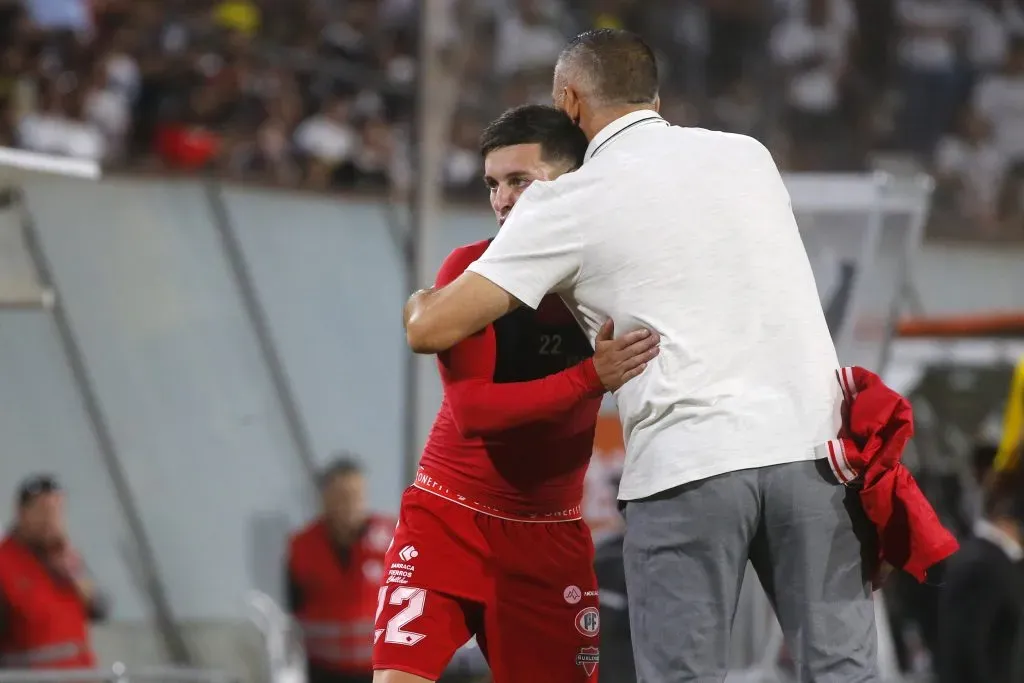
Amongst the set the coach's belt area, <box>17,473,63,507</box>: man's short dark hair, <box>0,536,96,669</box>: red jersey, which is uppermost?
the coach's belt area

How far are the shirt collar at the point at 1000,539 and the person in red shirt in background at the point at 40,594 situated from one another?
4.72 m

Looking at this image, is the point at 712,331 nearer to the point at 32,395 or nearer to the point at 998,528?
the point at 998,528

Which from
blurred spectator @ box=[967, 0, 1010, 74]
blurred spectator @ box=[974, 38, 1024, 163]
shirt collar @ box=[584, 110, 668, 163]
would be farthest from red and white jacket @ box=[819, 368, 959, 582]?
blurred spectator @ box=[967, 0, 1010, 74]

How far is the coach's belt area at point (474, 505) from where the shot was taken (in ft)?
14.9

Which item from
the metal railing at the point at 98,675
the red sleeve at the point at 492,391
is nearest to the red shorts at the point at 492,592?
the red sleeve at the point at 492,391

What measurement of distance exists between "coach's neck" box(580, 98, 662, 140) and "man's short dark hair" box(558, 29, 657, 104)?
1 centimetres

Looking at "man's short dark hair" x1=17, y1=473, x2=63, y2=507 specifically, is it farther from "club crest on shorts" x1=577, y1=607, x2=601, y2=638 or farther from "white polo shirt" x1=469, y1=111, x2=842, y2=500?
"white polo shirt" x1=469, y1=111, x2=842, y2=500

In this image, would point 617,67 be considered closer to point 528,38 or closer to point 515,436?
point 515,436

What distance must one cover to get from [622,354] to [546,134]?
0.89 metres

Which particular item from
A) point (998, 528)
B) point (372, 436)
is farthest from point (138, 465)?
point (998, 528)

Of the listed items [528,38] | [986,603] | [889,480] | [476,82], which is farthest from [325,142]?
[889,480]

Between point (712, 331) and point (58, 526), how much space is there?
6.14 metres

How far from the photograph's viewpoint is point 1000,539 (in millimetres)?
7215

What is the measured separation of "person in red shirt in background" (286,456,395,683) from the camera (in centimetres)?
1020
